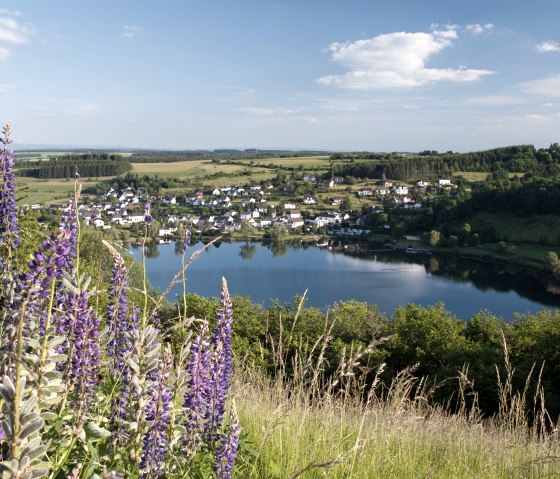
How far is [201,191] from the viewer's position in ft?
396

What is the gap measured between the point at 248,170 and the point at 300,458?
148102 millimetres

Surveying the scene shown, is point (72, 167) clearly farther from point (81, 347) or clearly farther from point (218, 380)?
point (81, 347)

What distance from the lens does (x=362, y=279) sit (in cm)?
5600

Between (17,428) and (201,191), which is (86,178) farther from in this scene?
(17,428)

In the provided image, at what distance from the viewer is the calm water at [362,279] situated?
4686 centimetres

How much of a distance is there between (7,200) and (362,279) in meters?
54.6

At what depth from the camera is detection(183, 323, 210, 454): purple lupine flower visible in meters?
2.26

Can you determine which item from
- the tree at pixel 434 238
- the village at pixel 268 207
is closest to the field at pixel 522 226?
the tree at pixel 434 238

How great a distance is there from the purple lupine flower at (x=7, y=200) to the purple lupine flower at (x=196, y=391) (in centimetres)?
102

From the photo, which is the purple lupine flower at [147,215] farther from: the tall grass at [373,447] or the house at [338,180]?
the house at [338,180]

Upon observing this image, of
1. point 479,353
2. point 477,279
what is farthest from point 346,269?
point 479,353

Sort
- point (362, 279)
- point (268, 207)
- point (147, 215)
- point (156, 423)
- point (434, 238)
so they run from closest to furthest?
point (156, 423) → point (147, 215) → point (362, 279) → point (434, 238) → point (268, 207)

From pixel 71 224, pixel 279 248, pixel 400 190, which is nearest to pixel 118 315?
pixel 71 224

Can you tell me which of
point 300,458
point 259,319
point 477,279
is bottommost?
point 477,279
